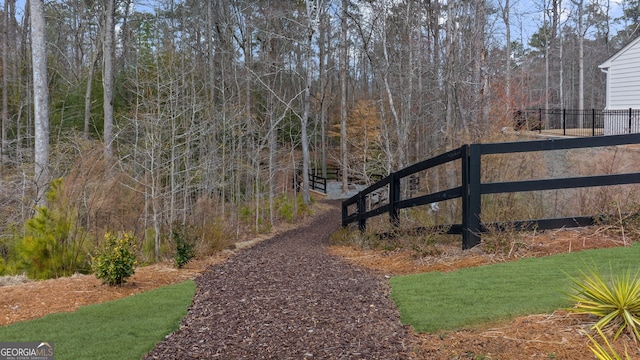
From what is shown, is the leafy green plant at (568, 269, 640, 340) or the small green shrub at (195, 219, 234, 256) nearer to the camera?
the leafy green plant at (568, 269, 640, 340)

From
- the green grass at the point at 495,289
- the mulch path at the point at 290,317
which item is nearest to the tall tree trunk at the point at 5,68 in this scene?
the mulch path at the point at 290,317

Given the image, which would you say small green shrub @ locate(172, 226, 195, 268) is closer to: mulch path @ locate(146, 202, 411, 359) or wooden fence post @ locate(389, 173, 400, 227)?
mulch path @ locate(146, 202, 411, 359)

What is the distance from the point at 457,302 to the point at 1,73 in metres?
29.0

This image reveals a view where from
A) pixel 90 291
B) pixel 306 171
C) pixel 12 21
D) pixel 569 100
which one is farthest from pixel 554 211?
pixel 569 100

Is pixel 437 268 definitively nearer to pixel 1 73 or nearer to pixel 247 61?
pixel 247 61

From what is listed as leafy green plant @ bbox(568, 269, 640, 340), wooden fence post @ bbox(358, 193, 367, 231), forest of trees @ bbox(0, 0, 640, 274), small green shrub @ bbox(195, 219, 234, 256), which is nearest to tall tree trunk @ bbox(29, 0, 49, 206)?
forest of trees @ bbox(0, 0, 640, 274)

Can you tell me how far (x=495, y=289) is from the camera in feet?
17.5

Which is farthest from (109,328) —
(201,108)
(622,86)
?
(622,86)

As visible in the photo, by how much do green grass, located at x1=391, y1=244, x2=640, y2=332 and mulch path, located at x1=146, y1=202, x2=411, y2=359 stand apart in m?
0.26

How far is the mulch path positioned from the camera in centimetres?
433

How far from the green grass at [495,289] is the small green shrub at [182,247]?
354 cm

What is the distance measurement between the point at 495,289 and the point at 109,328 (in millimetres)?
3838

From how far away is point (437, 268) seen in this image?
689 cm

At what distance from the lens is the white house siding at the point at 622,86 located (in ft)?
57.0
